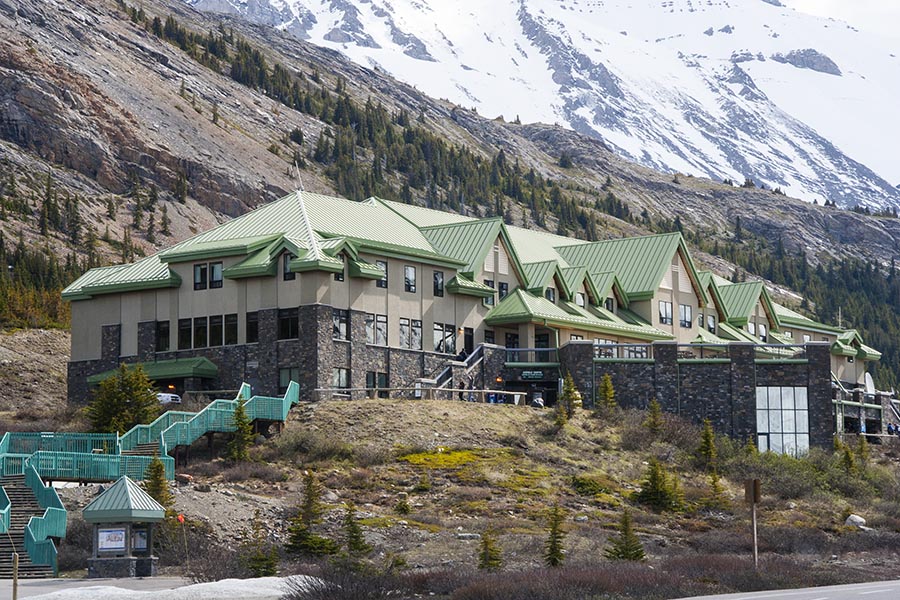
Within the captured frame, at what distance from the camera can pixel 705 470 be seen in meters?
70.1

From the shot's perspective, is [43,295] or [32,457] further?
[43,295]

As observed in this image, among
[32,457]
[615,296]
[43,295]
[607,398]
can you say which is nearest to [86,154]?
[43,295]

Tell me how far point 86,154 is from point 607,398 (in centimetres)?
11708

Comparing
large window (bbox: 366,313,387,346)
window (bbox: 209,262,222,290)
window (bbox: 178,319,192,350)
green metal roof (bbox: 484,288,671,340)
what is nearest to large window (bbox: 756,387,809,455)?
green metal roof (bbox: 484,288,671,340)

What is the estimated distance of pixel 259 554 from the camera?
44812 millimetres

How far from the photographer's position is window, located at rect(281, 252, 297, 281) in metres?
75.7

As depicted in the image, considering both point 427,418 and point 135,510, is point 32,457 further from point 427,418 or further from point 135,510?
point 427,418

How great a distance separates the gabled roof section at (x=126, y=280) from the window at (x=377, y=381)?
1079 centimetres

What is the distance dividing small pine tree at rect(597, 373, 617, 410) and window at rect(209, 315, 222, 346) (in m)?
18.3

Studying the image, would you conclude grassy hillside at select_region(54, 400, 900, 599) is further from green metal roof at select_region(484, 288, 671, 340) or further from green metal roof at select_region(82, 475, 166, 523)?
green metal roof at select_region(484, 288, 671, 340)

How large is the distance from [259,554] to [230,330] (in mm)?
33874

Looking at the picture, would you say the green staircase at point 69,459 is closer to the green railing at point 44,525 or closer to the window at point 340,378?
the green railing at point 44,525

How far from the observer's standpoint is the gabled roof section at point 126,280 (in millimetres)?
80000

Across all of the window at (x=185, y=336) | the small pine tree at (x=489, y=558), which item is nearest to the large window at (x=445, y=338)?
the window at (x=185, y=336)
